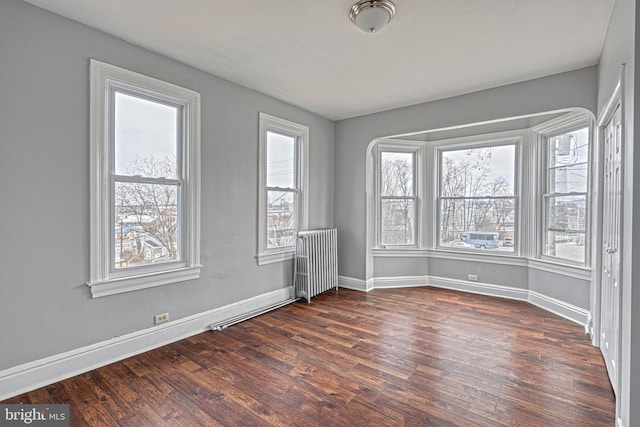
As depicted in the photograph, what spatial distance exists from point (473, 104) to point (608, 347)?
268cm

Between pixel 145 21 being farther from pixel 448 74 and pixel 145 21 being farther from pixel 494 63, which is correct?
pixel 494 63

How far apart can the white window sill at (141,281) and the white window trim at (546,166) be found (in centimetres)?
419

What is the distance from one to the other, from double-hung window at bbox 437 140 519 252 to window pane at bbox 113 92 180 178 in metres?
3.87

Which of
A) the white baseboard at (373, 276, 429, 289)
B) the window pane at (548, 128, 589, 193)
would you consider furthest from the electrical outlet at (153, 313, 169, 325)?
the window pane at (548, 128, 589, 193)

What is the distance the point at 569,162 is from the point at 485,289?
1.99 metres

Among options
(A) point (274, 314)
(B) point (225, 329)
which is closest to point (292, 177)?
(A) point (274, 314)

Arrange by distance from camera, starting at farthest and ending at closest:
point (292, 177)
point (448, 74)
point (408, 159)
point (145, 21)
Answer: point (408, 159), point (292, 177), point (448, 74), point (145, 21)

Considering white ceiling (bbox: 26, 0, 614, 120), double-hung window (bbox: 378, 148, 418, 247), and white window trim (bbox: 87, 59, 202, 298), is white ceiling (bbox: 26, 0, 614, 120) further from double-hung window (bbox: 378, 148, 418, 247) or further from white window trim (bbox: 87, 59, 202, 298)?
double-hung window (bbox: 378, 148, 418, 247)

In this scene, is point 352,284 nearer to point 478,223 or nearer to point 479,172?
point 478,223

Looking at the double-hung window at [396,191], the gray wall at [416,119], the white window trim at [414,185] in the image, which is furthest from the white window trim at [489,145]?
the gray wall at [416,119]

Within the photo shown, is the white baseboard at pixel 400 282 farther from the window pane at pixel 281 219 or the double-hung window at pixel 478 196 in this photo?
the window pane at pixel 281 219

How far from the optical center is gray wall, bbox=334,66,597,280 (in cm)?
318

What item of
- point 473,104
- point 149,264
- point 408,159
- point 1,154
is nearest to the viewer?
A: point 1,154

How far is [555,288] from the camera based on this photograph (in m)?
3.85
